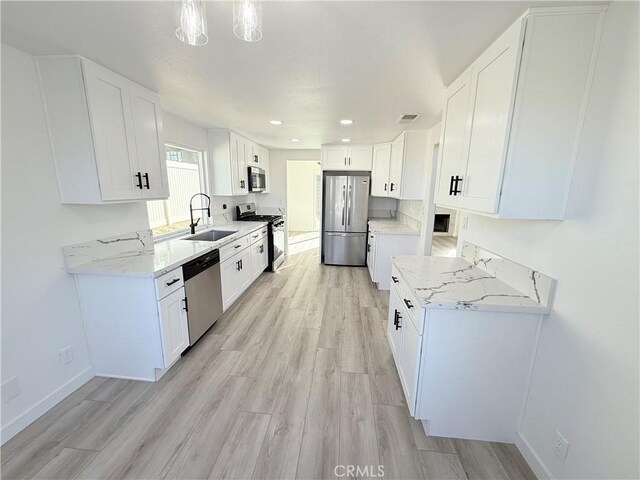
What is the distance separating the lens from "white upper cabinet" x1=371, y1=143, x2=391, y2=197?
4465mm

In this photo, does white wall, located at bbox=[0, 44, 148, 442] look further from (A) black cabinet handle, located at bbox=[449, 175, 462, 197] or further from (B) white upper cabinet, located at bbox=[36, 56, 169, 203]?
(A) black cabinet handle, located at bbox=[449, 175, 462, 197]

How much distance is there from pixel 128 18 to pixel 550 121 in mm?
2101

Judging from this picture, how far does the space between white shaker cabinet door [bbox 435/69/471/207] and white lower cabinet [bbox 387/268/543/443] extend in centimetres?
80

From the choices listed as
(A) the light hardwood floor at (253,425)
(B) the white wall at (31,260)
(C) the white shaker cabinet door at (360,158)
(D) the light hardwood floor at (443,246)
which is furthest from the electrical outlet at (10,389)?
(C) the white shaker cabinet door at (360,158)

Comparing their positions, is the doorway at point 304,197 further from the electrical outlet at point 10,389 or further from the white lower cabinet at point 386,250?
the electrical outlet at point 10,389

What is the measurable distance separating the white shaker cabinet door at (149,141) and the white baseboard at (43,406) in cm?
151

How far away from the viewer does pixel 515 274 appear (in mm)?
1668

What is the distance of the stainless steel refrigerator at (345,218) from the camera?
190 inches

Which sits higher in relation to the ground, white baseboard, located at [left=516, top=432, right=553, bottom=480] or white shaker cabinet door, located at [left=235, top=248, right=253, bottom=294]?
white shaker cabinet door, located at [left=235, top=248, right=253, bottom=294]

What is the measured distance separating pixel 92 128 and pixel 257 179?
2912mm

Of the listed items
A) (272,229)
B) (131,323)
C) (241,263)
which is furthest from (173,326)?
(272,229)

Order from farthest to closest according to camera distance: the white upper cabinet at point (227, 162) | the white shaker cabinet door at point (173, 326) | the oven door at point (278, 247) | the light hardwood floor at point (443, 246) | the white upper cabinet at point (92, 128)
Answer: the oven door at point (278, 247) < the white upper cabinet at point (227, 162) < the light hardwood floor at point (443, 246) < the white shaker cabinet door at point (173, 326) < the white upper cabinet at point (92, 128)

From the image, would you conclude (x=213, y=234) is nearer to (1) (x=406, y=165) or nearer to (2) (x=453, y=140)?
(1) (x=406, y=165)

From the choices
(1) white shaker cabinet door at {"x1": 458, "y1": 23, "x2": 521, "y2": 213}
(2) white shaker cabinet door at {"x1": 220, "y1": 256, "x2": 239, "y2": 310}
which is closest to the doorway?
(2) white shaker cabinet door at {"x1": 220, "y1": 256, "x2": 239, "y2": 310}
